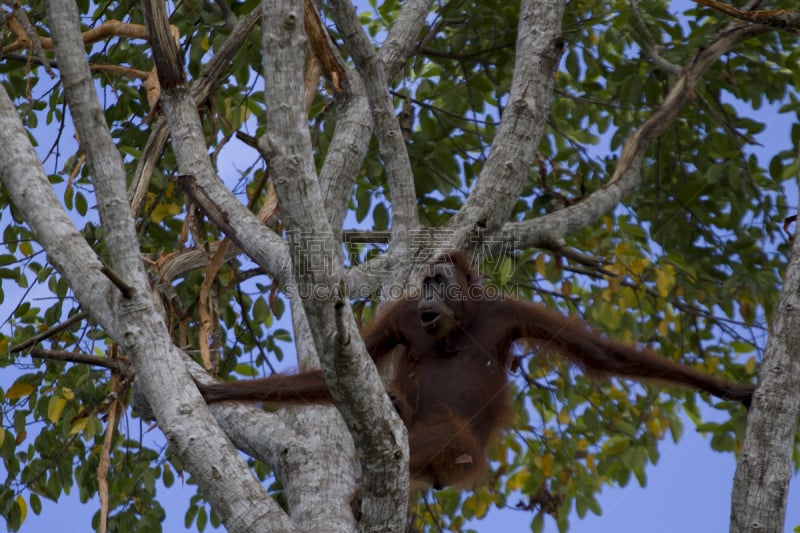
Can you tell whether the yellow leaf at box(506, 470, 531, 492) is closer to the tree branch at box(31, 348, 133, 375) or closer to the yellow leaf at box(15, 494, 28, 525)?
the yellow leaf at box(15, 494, 28, 525)

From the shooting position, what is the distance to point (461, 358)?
4320 millimetres

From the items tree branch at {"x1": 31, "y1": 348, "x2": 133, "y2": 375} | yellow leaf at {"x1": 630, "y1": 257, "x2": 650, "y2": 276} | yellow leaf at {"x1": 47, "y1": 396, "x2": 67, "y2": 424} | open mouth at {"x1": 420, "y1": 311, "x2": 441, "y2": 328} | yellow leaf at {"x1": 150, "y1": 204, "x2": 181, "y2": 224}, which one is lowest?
tree branch at {"x1": 31, "y1": 348, "x2": 133, "y2": 375}

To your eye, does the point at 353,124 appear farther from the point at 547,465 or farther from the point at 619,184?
the point at 547,465

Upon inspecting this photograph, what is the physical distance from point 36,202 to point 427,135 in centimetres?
337

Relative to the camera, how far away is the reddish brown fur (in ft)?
12.9

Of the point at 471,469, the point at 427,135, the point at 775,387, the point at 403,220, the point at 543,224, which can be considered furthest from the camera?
the point at 427,135

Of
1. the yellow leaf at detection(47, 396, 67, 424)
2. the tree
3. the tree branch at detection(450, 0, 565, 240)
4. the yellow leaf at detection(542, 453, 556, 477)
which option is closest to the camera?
the tree

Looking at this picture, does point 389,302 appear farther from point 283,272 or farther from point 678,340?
point 678,340

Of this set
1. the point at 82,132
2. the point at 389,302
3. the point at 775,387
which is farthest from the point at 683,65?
the point at 82,132

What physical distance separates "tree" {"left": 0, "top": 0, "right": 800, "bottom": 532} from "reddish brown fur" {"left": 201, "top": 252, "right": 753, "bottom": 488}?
0.24 meters

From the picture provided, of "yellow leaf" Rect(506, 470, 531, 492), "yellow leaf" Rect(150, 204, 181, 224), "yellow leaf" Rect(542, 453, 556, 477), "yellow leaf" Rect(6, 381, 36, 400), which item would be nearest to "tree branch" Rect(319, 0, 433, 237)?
"yellow leaf" Rect(150, 204, 181, 224)

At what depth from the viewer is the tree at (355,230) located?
2789 millimetres

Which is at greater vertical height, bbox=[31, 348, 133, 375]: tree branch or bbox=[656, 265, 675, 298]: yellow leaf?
bbox=[656, 265, 675, 298]: yellow leaf

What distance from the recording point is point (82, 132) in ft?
10.3
